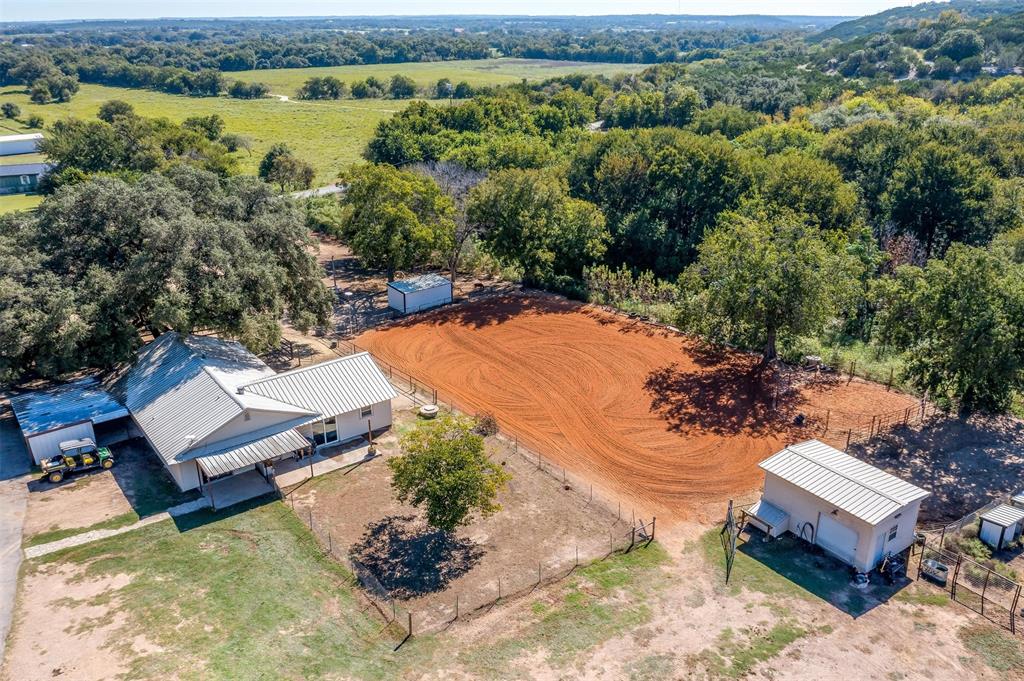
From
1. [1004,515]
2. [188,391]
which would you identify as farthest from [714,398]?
[188,391]

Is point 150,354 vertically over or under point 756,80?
under

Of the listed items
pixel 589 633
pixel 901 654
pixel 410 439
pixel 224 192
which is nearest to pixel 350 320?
pixel 224 192

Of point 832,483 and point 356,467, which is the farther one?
point 356,467

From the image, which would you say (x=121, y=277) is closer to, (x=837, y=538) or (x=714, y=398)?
(x=714, y=398)

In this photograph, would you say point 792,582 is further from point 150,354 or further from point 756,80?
point 756,80

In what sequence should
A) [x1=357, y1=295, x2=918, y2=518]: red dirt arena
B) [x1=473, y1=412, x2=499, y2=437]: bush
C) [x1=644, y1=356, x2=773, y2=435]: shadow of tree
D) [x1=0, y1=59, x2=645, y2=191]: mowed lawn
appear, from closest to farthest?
[x1=357, y1=295, x2=918, y2=518]: red dirt arena → [x1=473, y1=412, x2=499, y2=437]: bush → [x1=644, y1=356, x2=773, y2=435]: shadow of tree → [x1=0, y1=59, x2=645, y2=191]: mowed lawn

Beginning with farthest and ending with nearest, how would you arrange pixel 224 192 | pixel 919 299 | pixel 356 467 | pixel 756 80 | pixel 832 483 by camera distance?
pixel 756 80 < pixel 224 192 < pixel 919 299 < pixel 356 467 < pixel 832 483

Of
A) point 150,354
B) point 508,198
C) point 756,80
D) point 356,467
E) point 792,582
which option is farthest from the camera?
point 756,80

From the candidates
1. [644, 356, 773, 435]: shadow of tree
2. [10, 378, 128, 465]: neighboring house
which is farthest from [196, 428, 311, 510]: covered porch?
[644, 356, 773, 435]: shadow of tree

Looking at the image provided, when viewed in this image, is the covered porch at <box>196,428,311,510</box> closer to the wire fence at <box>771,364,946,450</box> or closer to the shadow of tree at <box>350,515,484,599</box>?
the shadow of tree at <box>350,515,484,599</box>
